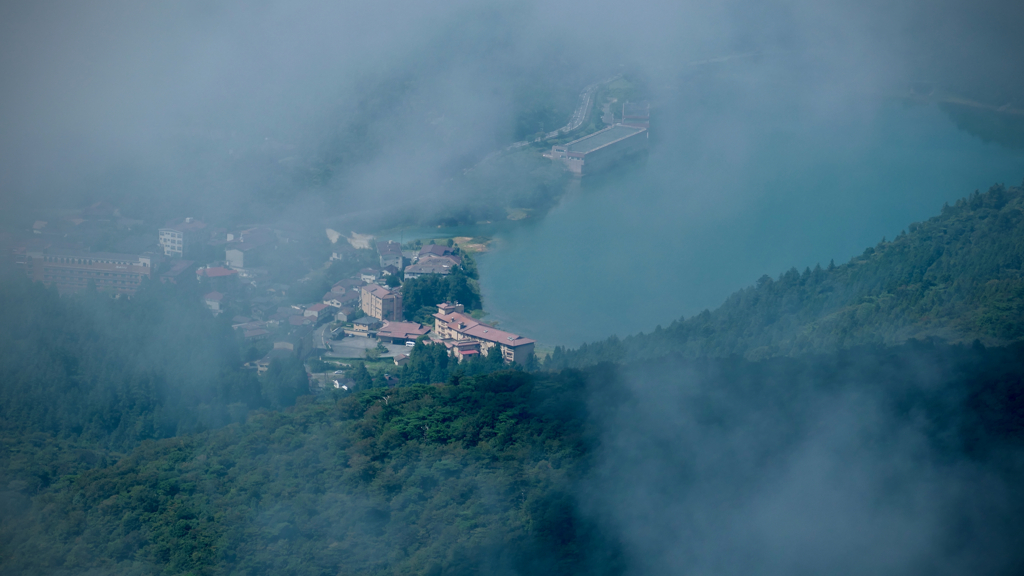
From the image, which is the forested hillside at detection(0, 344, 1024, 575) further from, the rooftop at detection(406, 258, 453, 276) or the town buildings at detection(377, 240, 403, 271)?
the town buildings at detection(377, 240, 403, 271)

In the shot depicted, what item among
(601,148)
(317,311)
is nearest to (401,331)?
(317,311)

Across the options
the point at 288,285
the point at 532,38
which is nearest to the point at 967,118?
the point at 532,38

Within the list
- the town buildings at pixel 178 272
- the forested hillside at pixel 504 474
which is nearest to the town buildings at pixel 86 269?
the town buildings at pixel 178 272

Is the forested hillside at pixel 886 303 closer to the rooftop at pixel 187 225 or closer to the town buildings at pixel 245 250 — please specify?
the town buildings at pixel 245 250

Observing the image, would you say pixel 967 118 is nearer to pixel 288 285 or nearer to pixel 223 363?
pixel 288 285

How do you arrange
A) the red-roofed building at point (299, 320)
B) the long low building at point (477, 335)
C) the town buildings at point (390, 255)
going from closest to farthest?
the long low building at point (477, 335), the red-roofed building at point (299, 320), the town buildings at point (390, 255)

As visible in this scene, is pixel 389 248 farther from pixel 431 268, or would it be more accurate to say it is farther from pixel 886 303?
pixel 886 303

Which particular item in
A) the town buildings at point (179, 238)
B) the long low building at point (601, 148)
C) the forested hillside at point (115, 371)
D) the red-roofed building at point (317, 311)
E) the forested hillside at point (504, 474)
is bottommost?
the forested hillside at point (504, 474)
